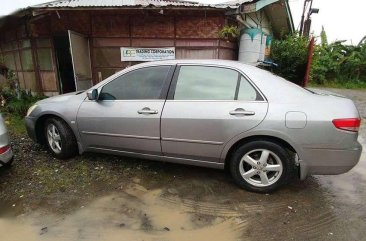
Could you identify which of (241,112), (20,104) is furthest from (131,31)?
(241,112)

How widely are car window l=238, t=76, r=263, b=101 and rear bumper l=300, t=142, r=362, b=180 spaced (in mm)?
814

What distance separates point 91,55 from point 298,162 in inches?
281

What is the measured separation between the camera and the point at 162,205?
10.6ft

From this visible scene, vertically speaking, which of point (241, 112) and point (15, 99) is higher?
point (241, 112)

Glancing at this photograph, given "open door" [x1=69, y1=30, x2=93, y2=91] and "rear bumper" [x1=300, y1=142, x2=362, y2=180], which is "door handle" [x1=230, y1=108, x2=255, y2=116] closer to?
"rear bumper" [x1=300, y1=142, x2=362, y2=180]

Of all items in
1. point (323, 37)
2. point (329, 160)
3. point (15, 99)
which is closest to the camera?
point (329, 160)

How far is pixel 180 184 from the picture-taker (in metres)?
3.73

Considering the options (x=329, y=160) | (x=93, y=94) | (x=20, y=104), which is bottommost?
(x=20, y=104)

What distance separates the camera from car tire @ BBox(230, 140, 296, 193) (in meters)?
3.27

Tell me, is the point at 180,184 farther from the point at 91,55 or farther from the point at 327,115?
the point at 91,55

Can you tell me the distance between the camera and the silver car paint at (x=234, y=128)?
309 cm

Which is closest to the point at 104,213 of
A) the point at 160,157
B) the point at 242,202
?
the point at 160,157

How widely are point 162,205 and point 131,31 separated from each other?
20.8 feet

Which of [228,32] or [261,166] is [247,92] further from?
[228,32]
